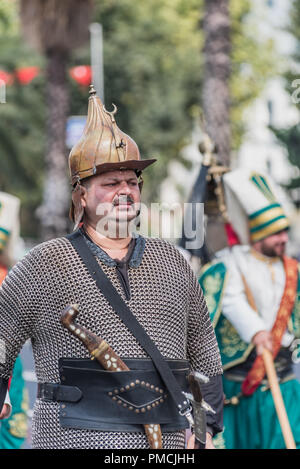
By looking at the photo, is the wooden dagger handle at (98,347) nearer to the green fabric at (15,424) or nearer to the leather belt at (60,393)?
the leather belt at (60,393)

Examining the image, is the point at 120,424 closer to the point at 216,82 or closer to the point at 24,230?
the point at 216,82

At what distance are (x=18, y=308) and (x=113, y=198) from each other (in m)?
0.52

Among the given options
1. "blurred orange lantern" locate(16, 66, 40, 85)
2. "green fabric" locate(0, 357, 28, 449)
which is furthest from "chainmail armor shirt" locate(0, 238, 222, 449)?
"blurred orange lantern" locate(16, 66, 40, 85)

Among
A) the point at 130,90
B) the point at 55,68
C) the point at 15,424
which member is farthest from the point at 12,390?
the point at 130,90

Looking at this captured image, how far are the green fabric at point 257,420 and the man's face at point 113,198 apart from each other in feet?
9.43

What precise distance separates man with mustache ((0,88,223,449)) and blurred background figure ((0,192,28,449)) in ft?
7.61

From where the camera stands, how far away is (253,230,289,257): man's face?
661cm

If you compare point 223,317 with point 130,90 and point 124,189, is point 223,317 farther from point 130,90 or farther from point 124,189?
point 130,90

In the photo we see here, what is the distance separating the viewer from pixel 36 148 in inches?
1320

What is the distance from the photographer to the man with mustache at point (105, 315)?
135 inches

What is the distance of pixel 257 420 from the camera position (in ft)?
21.1

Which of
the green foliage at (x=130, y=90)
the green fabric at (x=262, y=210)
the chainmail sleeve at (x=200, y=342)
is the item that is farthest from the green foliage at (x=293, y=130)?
the chainmail sleeve at (x=200, y=342)

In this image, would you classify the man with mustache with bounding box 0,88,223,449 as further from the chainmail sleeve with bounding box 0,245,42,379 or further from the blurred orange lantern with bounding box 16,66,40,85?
the blurred orange lantern with bounding box 16,66,40,85

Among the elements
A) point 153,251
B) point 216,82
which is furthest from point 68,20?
point 153,251
